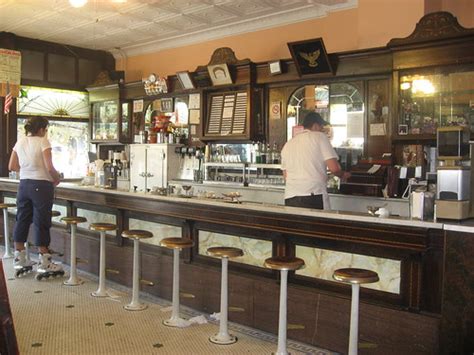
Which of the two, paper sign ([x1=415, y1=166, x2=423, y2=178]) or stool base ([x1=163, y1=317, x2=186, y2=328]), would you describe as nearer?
stool base ([x1=163, y1=317, x2=186, y2=328])

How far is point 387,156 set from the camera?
5.82 metres

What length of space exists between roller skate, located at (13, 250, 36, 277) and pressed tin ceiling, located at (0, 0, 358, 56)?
11.3 ft

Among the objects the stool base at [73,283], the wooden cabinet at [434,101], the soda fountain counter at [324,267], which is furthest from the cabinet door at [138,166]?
the wooden cabinet at [434,101]

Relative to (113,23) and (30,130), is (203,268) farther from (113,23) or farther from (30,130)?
(113,23)

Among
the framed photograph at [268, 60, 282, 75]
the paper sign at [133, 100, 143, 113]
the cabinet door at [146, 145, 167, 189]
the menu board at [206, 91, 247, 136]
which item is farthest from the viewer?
the paper sign at [133, 100, 143, 113]

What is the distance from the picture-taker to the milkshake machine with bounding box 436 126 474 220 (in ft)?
10.3

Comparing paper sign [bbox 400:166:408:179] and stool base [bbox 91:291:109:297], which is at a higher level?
paper sign [bbox 400:166:408:179]

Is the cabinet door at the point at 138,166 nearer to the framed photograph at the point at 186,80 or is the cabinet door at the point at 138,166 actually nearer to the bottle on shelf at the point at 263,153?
the framed photograph at the point at 186,80

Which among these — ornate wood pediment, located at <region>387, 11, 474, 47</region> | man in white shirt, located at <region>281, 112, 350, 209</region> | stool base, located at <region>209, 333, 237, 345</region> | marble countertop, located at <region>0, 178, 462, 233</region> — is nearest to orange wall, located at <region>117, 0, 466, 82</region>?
ornate wood pediment, located at <region>387, 11, 474, 47</region>

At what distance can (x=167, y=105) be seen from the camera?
869cm

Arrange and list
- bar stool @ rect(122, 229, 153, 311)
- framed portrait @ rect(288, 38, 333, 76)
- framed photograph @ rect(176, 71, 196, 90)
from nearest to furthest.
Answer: bar stool @ rect(122, 229, 153, 311) → framed portrait @ rect(288, 38, 333, 76) → framed photograph @ rect(176, 71, 196, 90)

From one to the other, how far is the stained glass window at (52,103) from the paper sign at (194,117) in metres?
3.04

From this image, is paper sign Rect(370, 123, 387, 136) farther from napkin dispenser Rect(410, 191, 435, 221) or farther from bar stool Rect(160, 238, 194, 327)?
bar stool Rect(160, 238, 194, 327)

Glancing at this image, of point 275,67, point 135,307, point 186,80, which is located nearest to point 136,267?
point 135,307
